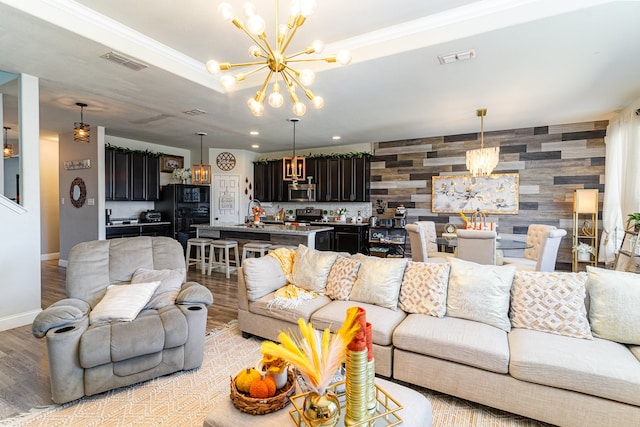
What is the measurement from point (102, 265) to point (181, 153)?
6.15 m

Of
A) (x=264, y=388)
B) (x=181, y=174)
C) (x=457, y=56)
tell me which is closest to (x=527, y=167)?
(x=457, y=56)

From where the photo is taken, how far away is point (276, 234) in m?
5.59

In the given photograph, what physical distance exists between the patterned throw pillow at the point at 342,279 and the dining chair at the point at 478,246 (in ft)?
4.88

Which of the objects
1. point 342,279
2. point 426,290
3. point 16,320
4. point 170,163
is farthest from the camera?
point 170,163

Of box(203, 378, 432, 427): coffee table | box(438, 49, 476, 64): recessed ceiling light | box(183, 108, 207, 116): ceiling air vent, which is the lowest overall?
box(203, 378, 432, 427): coffee table

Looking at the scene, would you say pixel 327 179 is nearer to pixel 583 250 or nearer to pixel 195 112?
pixel 195 112

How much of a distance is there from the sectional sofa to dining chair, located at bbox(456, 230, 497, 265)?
45.6 inches

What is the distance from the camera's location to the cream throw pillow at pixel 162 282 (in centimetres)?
259

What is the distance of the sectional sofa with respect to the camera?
5.91 ft

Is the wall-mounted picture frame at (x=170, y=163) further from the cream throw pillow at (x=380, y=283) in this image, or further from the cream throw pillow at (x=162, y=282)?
the cream throw pillow at (x=380, y=283)

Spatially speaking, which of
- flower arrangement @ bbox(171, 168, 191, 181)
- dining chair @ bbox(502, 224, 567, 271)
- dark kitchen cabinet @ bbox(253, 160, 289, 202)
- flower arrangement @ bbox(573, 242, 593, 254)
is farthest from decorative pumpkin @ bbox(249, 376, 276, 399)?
flower arrangement @ bbox(171, 168, 191, 181)

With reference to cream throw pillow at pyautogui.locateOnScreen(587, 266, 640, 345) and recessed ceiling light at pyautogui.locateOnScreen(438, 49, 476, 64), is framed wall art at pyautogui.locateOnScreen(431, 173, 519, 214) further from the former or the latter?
cream throw pillow at pyautogui.locateOnScreen(587, 266, 640, 345)

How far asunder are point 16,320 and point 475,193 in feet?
23.2

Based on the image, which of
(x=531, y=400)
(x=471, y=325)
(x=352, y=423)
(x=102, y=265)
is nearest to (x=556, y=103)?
(x=471, y=325)
